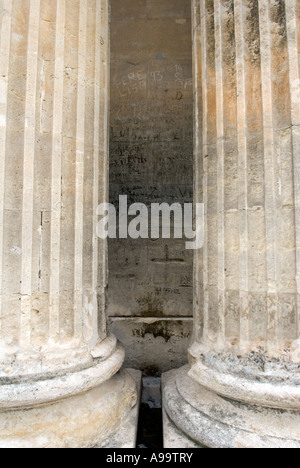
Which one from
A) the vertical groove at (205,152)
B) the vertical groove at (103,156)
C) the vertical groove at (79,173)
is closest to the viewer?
the vertical groove at (79,173)

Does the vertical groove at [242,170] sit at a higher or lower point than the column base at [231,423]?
higher

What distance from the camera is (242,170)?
9.55 ft

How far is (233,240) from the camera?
293cm

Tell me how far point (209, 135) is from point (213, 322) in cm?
169

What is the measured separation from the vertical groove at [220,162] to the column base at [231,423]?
0.54 meters

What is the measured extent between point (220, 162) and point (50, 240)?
1.61 metres

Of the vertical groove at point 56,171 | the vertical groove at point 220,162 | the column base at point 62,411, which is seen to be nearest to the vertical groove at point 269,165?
the vertical groove at point 220,162

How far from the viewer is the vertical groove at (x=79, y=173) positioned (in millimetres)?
2902

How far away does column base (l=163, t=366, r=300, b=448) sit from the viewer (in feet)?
8.30

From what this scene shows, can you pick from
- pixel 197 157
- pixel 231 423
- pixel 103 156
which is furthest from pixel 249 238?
pixel 103 156

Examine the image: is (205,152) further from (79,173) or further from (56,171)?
(56,171)

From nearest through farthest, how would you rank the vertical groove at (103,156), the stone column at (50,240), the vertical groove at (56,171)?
the stone column at (50,240)
the vertical groove at (56,171)
the vertical groove at (103,156)

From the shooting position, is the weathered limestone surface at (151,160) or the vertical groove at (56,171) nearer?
the vertical groove at (56,171)

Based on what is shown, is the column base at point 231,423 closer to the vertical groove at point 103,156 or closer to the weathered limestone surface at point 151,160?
the vertical groove at point 103,156
